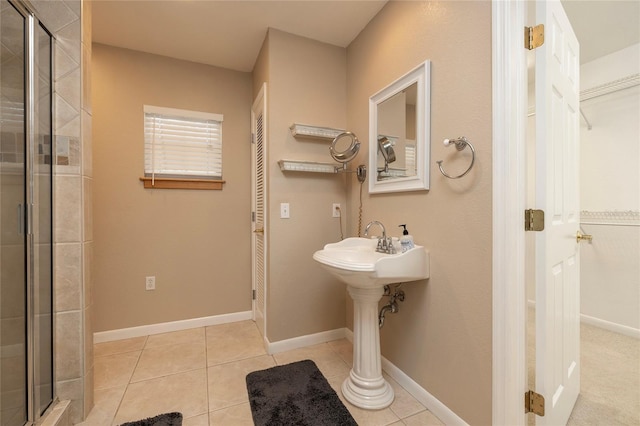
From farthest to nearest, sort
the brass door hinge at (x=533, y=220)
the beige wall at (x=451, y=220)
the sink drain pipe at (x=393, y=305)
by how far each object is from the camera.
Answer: the sink drain pipe at (x=393, y=305)
the beige wall at (x=451, y=220)
the brass door hinge at (x=533, y=220)

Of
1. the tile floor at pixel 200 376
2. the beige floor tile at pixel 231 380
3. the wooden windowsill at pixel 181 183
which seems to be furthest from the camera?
the wooden windowsill at pixel 181 183

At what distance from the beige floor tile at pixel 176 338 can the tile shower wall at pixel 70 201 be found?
0.83m

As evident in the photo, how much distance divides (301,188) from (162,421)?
→ 1.63 meters

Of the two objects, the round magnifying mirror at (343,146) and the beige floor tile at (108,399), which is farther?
the round magnifying mirror at (343,146)

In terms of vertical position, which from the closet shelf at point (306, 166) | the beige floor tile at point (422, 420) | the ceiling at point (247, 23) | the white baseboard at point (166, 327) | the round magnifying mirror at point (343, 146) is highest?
the ceiling at point (247, 23)

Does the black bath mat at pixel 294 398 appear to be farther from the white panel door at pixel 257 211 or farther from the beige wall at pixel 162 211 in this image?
the beige wall at pixel 162 211

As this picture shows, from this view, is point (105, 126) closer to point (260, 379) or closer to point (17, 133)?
point (17, 133)

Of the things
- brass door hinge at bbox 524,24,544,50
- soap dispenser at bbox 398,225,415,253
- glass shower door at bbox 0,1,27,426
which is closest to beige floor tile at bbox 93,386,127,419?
glass shower door at bbox 0,1,27,426

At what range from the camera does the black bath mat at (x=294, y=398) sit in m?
1.39

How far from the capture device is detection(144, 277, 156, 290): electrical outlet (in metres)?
2.39

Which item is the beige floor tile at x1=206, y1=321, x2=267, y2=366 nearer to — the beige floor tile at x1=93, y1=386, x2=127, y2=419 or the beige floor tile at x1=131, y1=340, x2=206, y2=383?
the beige floor tile at x1=131, y1=340, x2=206, y2=383

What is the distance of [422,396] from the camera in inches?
59.8

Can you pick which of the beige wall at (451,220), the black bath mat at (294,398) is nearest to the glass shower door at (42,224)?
the black bath mat at (294,398)

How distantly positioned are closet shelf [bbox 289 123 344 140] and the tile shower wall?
1.25 m
